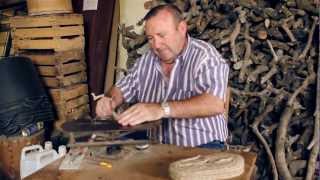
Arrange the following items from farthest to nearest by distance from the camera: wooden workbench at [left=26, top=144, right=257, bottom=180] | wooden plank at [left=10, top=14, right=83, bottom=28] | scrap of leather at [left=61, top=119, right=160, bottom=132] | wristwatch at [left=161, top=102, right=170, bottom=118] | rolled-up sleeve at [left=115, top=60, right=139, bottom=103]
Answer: wooden plank at [left=10, top=14, right=83, bottom=28] → rolled-up sleeve at [left=115, top=60, right=139, bottom=103] → wristwatch at [left=161, top=102, right=170, bottom=118] → scrap of leather at [left=61, top=119, right=160, bottom=132] → wooden workbench at [left=26, top=144, right=257, bottom=180]

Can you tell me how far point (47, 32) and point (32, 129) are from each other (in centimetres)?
77

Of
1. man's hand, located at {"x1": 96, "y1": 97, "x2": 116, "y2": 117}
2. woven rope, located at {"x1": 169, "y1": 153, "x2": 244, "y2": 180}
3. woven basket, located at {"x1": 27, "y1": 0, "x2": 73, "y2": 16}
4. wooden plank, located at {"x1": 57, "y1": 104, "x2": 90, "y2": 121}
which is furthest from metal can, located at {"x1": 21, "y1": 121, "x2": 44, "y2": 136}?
woven rope, located at {"x1": 169, "y1": 153, "x2": 244, "y2": 180}

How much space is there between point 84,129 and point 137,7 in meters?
2.00

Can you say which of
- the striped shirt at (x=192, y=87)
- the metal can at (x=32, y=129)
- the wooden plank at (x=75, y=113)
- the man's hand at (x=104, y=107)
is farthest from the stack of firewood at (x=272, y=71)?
the metal can at (x=32, y=129)

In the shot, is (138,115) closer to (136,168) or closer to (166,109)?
(166,109)

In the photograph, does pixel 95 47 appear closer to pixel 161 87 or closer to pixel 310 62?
pixel 161 87

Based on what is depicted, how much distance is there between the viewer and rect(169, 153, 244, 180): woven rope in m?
1.41

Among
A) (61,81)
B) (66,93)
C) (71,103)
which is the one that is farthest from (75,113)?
(61,81)

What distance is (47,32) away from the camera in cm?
346

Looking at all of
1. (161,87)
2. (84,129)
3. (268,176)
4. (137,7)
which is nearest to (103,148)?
(84,129)

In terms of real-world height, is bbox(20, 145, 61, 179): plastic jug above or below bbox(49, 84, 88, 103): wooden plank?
below

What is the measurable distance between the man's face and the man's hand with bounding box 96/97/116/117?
36cm

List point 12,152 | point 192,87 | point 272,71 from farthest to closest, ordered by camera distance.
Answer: point 12,152 < point 272,71 < point 192,87

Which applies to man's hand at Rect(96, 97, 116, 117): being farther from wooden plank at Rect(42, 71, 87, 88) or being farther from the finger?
wooden plank at Rect(42, 71, 87, 88)
